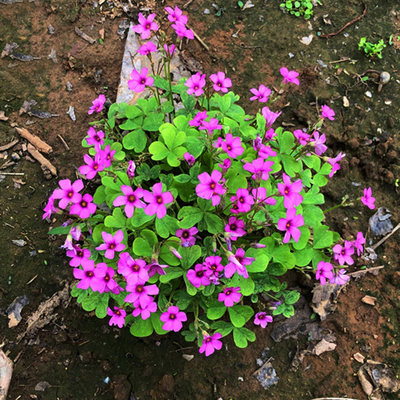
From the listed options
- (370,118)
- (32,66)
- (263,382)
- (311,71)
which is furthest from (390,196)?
(32,66)

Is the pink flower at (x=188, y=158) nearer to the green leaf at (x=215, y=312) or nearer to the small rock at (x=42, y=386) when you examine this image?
the green leaf at (x=215, y=312)

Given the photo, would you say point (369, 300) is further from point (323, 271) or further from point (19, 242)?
point (19, 242)

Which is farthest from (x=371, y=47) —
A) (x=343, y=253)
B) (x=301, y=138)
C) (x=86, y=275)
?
(x=86, y=275)

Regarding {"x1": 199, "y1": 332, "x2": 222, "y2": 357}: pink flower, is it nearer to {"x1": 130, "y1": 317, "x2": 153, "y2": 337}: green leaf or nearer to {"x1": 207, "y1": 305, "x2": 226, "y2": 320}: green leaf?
{"x1": 207, "y1": 305, "x2": 226, "y2": 320}: green leaf

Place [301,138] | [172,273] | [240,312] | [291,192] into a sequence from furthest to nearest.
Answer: [240,312], [301,138], [172,273], [291,192]

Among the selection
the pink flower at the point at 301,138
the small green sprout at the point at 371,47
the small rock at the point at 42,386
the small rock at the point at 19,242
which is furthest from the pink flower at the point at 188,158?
the small green sprout at the point at 371,47
